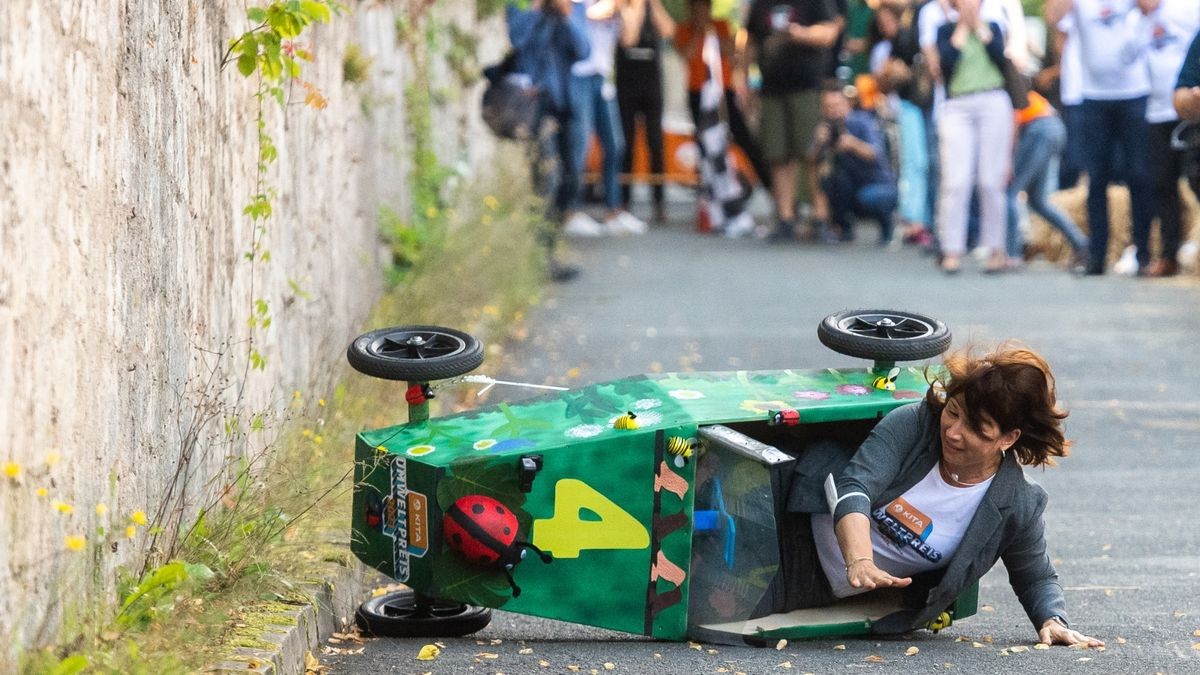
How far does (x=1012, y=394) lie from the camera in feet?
15.6

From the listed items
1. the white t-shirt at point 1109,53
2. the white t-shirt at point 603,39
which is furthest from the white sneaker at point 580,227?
the white t-shirt at point 1109,53

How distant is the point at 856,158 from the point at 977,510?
10388 millimetres

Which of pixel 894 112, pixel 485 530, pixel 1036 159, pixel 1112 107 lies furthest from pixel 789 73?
pixel 485 530

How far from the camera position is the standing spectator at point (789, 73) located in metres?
14.5

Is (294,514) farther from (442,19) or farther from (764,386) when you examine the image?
(442,19)

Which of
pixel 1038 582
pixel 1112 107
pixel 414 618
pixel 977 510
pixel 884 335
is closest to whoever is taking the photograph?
pixel 977 510

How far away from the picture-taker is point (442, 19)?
1294 cm

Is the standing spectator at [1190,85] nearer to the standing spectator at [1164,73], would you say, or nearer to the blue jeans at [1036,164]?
the standing spectator at [1164,73]

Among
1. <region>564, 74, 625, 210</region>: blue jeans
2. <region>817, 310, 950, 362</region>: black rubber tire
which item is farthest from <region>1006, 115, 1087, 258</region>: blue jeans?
<region>817, 310, 950, 362</region>: black rubber tire

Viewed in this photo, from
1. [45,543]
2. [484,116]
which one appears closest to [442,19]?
[484,116]

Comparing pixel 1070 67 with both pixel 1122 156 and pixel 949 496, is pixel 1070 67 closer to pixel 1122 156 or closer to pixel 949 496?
pixel 1122 156

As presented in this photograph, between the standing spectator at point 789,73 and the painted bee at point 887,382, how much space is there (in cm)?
937

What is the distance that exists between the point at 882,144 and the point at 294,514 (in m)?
10.8

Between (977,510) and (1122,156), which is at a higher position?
(1122,156)
